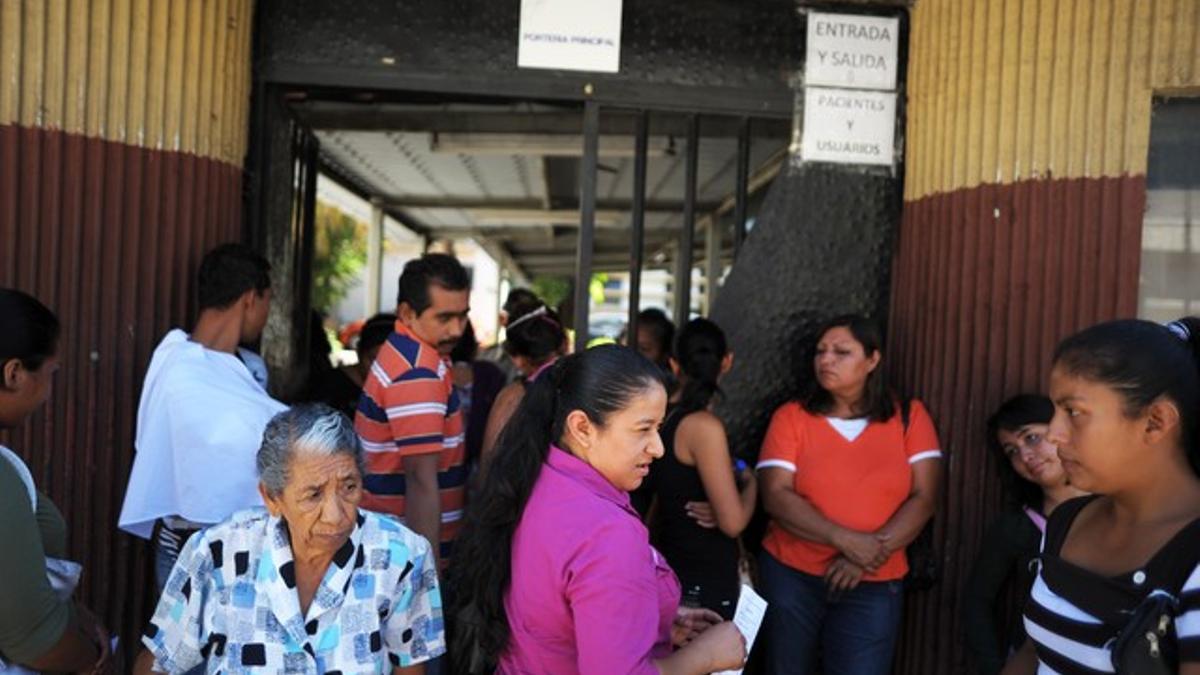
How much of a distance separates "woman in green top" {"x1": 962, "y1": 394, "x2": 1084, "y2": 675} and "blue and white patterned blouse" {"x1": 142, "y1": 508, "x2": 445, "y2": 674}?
1.87 m

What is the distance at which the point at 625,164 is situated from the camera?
671 cm

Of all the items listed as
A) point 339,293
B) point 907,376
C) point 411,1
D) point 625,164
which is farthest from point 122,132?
point 339,293

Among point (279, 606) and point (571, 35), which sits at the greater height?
point (571, 35)

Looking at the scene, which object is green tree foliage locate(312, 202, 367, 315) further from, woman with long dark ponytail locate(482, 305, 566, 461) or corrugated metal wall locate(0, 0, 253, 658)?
woman with long dark ponytail locate(482, 305, 566, 461)

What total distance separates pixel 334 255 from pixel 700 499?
14882 millimetres

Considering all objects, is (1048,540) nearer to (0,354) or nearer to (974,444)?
(974,444)

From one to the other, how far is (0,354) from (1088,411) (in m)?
2.07

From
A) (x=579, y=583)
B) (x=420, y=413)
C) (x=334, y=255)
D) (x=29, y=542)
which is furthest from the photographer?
(x=334, y=255)

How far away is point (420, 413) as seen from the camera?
9.48ft

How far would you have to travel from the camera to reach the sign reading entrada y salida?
3791 millimetres

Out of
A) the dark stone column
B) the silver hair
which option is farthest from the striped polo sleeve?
the dark stone column

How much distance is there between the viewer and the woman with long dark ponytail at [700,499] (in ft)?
9.85

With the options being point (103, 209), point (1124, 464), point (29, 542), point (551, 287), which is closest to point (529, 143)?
point (103, 209)

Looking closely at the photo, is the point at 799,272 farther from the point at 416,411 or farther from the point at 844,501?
the point at 416,411
